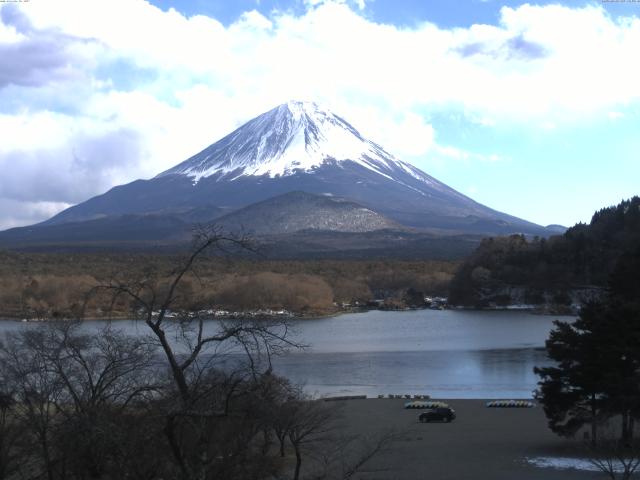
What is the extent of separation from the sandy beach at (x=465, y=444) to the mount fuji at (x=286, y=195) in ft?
309

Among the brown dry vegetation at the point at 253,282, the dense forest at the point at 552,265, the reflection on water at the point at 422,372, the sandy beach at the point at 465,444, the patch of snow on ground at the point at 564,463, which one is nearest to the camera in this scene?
the sandy beach at the point at 465,444

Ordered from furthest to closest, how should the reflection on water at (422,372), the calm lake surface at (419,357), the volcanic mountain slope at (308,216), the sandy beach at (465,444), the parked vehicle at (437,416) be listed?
1. the volcanic mountain slope at (308,216)
2. the calm lake surface at (419,357)
3. the reflection on water at (422,372)
4. the parked vehicle at (437,416)
5. the sandy beach at (465,444)

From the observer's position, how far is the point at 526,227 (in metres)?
150

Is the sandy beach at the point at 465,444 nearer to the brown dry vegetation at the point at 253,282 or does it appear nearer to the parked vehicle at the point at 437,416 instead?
the parked vehicle at the point at 437,416

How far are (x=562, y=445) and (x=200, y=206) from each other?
12323 centimetres

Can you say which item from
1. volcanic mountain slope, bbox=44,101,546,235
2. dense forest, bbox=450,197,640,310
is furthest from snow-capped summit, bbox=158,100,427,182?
dense forest, bbox=450,197,640,310

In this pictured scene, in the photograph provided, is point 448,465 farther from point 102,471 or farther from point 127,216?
point 127,216

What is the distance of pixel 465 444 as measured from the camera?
14.6 m

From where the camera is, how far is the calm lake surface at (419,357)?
77.0 feet

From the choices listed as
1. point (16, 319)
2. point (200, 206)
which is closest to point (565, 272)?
point (16, 319)

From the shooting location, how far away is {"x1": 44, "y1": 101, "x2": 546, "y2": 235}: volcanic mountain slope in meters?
143

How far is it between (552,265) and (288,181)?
299 ft

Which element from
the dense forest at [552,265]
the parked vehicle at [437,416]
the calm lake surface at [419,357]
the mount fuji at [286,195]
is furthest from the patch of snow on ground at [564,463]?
the mount fuji at [286,195]

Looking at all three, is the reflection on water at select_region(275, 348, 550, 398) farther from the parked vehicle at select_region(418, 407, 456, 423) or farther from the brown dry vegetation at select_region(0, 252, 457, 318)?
the brown dry vegetation at select_region(0, 252, 457, 318)
